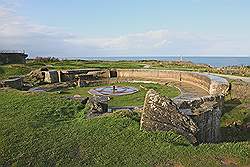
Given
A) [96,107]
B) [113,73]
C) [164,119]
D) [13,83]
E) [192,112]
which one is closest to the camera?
[164,119]

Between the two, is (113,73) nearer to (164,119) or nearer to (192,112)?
(192,112)

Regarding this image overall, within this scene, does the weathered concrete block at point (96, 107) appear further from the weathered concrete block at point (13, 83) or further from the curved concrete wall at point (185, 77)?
the weathered concrete block at point (13, 83)

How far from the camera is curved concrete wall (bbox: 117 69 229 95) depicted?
16.9m

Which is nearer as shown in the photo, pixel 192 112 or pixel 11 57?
pixel 192 112

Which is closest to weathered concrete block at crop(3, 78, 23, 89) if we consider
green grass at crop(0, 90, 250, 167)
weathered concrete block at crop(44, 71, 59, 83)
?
weathered concrete block at crop(44, 71, 59, 83)

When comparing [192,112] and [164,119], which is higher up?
[164,119]

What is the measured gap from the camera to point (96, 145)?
7.04 metres

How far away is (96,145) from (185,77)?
17.7 m

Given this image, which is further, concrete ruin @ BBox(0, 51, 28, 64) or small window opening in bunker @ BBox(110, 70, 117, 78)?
concrete ruin @ BBox(0, 51, 28, 64)

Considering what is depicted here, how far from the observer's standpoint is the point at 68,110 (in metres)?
9.72

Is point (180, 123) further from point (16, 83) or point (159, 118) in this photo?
point (16, 83)

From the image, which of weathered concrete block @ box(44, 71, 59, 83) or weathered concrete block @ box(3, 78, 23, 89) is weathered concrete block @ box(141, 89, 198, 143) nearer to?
weathered concrete block @ box(3, 78, 23, 89)

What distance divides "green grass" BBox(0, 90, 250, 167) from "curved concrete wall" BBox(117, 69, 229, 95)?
31.1ft

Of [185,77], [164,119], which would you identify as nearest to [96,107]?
[164,119]
